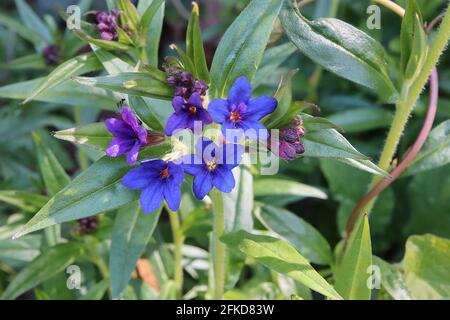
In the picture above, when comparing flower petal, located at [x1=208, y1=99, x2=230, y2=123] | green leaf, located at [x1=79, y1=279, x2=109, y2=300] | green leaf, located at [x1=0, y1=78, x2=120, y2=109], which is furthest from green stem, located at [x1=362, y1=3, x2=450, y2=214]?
green leaf, located at [x1=79, y1=279, x2=109, y2=300]

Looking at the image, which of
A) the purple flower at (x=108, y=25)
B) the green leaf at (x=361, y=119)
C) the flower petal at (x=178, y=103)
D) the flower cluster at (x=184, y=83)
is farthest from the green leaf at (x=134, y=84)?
the green leaf at (x=361, y=119)

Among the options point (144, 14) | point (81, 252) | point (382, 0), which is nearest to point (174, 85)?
point (144, 14)

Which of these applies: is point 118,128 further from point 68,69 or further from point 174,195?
point 68,69

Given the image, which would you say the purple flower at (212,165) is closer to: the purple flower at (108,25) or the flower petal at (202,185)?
the flower petal at (202,185)

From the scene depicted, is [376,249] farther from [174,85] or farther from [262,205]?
[174,85]

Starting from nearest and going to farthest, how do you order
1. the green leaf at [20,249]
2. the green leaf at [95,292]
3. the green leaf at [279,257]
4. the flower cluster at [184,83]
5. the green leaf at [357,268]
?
the flower cluster at [184,83]
the green leaf at [279,257]
the green leaf at [357,268]
the green leaf at [95,292]
the green leaf at [20,249]

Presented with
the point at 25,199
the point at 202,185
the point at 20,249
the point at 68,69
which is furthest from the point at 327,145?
the point at 20,249
